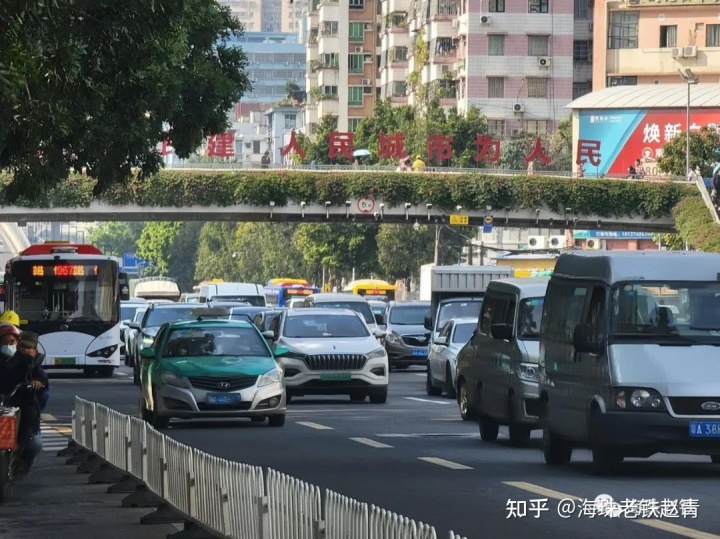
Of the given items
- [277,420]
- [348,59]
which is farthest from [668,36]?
[277,420]

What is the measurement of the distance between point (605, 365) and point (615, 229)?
73.8 metres

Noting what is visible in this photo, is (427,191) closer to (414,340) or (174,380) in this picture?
(414,340)

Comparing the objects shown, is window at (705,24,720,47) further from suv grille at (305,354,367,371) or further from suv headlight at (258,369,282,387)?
suv headlight at (258,369,282,387)

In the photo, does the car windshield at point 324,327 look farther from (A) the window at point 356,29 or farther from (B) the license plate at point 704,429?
(A) the window at point 356,29

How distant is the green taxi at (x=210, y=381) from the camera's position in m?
26.0

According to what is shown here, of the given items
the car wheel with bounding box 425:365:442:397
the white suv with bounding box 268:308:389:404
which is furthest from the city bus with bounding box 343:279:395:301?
the white suv with bounding box 268:308:389:404

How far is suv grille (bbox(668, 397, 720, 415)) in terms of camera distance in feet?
57.1

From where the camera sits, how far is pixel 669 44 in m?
113

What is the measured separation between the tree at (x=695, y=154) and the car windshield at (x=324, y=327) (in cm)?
5834

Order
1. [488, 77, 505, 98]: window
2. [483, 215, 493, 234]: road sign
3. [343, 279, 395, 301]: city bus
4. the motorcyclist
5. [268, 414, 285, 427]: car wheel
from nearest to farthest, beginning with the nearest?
the motorcyclist < [268, 414, 285, 427]: car wheel < [483, 215, 493, 234]: road sign < [343, 279, 395, 301]: city bus < [488, 77, 505, 98]: window

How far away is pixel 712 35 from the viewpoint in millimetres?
111312

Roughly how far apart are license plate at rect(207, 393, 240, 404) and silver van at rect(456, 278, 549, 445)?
117 inches

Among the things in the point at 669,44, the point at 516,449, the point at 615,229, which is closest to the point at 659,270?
the point at 516,449

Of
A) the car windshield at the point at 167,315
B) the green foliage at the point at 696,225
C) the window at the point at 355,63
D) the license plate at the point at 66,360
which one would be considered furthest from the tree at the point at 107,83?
the window at the point at 355,63
